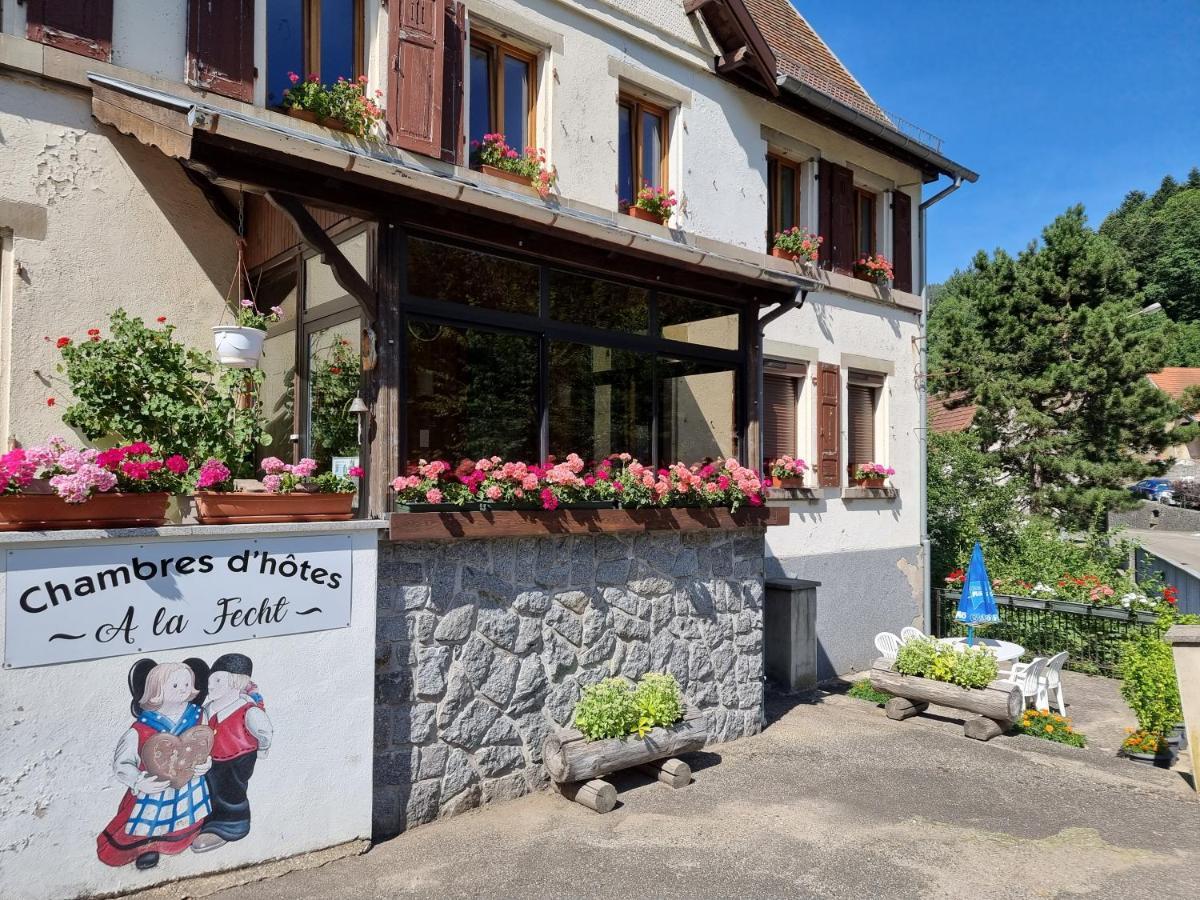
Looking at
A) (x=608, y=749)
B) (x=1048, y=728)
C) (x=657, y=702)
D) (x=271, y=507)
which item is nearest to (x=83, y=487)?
(x=271, y=507)

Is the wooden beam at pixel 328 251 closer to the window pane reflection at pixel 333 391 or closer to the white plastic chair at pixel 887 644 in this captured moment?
the window pane reflection at pixel 333 391

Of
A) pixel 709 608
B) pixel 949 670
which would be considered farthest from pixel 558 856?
pixel 949 670

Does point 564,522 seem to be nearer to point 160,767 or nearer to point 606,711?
point 606,711

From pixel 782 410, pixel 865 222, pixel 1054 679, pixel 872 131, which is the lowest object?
pixel 1054 679

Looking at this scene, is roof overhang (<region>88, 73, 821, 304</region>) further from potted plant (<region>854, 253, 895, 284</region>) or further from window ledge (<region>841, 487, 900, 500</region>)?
potted plant (<region>854, 253, 895, 284</region>)

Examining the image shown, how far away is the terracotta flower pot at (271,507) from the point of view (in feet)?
15.0

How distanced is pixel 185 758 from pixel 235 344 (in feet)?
7.60

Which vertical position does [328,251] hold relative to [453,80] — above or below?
below

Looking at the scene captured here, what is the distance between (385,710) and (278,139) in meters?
3.41

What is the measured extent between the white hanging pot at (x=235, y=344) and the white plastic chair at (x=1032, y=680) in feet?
25.7

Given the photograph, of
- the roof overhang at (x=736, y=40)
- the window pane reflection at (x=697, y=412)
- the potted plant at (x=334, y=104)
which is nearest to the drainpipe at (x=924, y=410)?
the roof overhang at (x=736, y=40)

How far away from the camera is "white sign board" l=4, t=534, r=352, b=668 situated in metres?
3.94

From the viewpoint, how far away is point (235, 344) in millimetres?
5012

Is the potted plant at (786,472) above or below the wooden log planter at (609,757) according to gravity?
above
